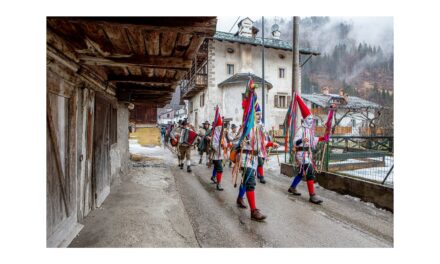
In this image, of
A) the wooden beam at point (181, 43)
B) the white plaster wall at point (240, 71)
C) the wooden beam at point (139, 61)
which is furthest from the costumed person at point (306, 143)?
the white plaster wall at point (240, 71)

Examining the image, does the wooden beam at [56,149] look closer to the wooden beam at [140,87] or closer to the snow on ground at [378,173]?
the wooden beam at [140,87]

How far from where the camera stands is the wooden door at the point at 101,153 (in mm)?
4492

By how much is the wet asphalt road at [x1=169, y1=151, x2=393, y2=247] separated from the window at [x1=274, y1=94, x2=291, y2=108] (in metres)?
20.0

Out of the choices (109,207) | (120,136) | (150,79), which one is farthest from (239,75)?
(109,207)

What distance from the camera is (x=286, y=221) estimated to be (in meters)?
4.21

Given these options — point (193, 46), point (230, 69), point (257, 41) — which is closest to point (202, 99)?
point (230, 69)

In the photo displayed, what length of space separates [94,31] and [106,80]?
9.43 feet

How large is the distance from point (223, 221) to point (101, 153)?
2755 millimetres

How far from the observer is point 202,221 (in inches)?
164

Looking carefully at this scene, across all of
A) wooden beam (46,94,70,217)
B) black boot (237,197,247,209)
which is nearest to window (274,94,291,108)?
black boot (237,197,247,209)

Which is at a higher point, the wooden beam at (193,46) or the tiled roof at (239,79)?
the tiled roof at (239,79)

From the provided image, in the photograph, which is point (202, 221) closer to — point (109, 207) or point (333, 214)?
point (109, 207)

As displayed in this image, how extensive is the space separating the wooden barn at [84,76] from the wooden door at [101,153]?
0.06ft

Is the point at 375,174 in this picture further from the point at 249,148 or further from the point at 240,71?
the point at 240,71
